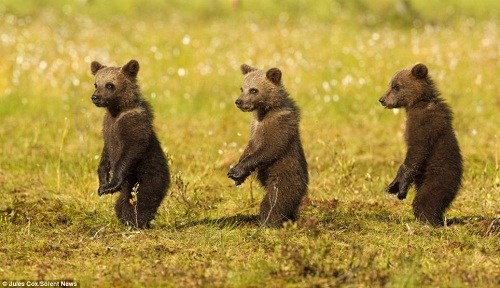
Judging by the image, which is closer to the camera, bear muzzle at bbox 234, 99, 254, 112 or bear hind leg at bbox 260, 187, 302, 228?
bear hind leg at bbox 260, 187, 302, 228

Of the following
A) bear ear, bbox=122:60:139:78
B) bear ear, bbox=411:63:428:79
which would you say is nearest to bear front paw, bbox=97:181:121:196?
bear ear, bbox=122:60:139:78

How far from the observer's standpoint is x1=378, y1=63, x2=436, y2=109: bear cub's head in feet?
32.4

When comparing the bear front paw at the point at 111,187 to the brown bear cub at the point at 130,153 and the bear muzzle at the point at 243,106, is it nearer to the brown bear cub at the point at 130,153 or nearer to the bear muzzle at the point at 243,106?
the brown bear cub at the point at 130,153

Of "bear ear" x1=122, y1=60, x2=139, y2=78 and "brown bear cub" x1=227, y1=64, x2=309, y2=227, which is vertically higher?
"bear ear" x1=122, y1=60, x2=139, y2=78

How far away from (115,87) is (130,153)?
0.76 m

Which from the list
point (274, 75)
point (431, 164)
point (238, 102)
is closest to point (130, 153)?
point (238, 102)

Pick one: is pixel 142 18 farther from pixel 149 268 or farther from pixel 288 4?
pixel 149 268

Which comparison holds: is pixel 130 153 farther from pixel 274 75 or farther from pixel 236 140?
pixel 236 140

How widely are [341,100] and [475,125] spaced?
93.0 inches

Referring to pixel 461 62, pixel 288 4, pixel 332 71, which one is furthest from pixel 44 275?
pixel 288 4

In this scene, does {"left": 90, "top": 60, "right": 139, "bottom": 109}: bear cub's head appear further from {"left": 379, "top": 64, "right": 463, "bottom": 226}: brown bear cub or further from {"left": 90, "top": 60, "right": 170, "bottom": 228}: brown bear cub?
{"left": 379, "top": 64, "right": 463, "bottom": 226}: brown bear cub

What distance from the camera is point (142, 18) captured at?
26.8m

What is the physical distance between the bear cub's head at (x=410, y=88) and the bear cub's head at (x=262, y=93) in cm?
122

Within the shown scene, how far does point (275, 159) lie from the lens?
9281mm
